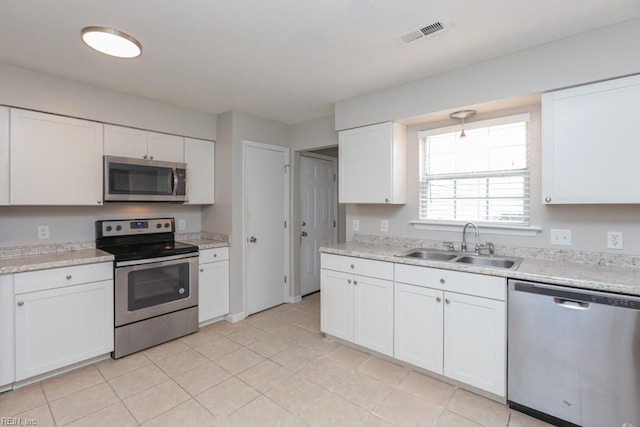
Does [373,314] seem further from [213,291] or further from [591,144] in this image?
[591,144]

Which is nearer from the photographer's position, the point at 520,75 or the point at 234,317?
the point at 520,75

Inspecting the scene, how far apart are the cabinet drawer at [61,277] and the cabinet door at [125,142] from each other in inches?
42.5

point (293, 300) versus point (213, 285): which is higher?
point (213, 285)

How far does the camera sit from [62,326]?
2.39 metres

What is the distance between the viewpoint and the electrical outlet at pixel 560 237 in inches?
87.8

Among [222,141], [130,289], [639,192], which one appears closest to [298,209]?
[222,141]

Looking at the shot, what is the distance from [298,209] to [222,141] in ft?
4.30

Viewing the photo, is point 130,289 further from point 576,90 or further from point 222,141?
point 576,90

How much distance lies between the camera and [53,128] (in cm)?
256

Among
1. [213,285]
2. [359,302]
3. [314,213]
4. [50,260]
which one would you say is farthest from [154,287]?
[314,213]

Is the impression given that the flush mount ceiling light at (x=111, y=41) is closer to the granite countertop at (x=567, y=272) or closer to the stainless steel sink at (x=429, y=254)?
the granite countertop at (x=567, y=272)

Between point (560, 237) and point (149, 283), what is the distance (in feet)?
11.3

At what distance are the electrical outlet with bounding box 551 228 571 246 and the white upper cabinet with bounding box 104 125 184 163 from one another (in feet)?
11.6

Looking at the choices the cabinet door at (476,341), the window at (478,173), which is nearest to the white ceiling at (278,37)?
the window at (478,173)
